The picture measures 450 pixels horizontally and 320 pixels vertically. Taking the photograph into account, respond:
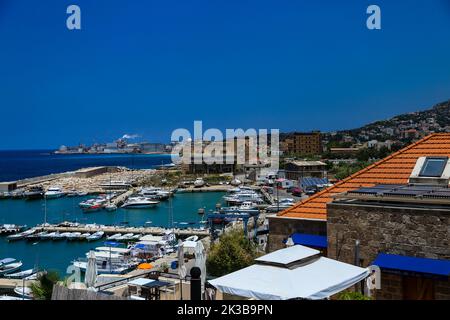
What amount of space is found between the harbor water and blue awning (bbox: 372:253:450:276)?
15.0 metres

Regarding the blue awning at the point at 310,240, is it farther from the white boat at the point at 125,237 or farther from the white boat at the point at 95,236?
the white boat at the point at 95,236

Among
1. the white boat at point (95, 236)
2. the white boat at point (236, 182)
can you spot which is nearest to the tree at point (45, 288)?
the white boat at point (95, 236)

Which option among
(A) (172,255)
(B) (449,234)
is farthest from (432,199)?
(A) (172,255)

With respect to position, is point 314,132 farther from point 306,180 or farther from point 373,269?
point 373,269

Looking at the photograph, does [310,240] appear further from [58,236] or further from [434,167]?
[58,236]

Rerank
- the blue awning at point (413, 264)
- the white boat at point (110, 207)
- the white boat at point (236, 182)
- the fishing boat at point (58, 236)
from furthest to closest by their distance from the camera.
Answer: the white boat at point (236, 182)
the white boat at point (110, 207)
the fishing boat at point (58, 236)
the blue awning at point (413, 264)

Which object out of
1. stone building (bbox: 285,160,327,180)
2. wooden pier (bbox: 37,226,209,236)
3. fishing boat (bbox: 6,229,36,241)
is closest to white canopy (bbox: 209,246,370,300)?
wooden pier (bbox: 37,226,209,236)

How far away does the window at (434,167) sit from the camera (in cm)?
470

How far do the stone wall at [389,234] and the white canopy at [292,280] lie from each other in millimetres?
596

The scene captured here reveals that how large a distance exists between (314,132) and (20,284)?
61.7m

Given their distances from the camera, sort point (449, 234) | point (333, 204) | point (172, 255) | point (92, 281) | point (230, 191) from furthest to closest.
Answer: point (230, 191), point (172, 255), point (92, 281), point (333, 204), point (449, 234)

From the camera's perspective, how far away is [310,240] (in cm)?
479

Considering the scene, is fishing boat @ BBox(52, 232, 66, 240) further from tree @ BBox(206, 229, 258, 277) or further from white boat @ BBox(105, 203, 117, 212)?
tree @ BBox(206, 229, 258, 277)
